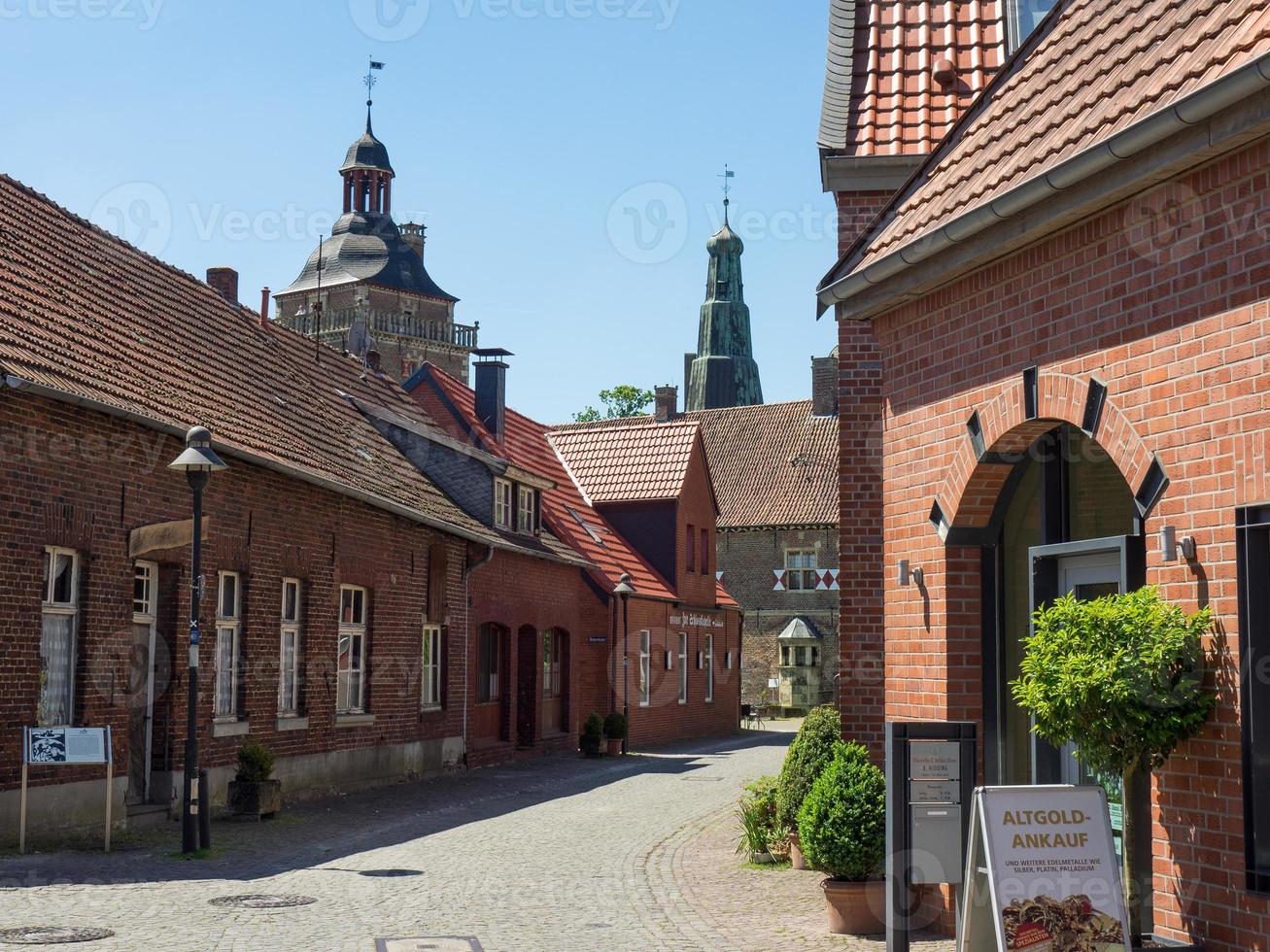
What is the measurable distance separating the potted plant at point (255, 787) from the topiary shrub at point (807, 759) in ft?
22.7

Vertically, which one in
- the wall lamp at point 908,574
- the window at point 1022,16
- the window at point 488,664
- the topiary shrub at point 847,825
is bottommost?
the topiary shrub at point 847,825

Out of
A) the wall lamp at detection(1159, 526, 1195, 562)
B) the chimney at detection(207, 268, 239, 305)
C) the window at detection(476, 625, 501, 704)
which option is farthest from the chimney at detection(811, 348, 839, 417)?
the wall lamp at detection(1159, 526, 1195, 562)

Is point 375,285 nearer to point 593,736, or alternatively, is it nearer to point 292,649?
point 593,736

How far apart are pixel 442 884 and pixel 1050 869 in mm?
6227

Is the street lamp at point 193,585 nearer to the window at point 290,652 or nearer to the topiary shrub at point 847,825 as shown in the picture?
the window at point 290,652

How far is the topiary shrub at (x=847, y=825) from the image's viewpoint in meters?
9.49

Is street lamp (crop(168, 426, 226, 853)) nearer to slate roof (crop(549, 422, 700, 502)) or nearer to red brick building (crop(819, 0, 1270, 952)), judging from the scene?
red brick building (crop(819, 0, 1270, 952))

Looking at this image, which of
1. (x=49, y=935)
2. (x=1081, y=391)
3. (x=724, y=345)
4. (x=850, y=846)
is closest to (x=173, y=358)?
(x=49, y=935)

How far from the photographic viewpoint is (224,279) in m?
26.6

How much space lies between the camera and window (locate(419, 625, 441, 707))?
76.7 ft

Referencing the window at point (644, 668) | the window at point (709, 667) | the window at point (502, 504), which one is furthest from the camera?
the window at point (709, 667)

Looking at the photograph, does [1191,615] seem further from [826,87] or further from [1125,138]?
[826,87]

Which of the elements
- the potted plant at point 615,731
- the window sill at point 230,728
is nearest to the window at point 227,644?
the window sill at point 230,728

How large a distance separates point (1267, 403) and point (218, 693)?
1345 cm
